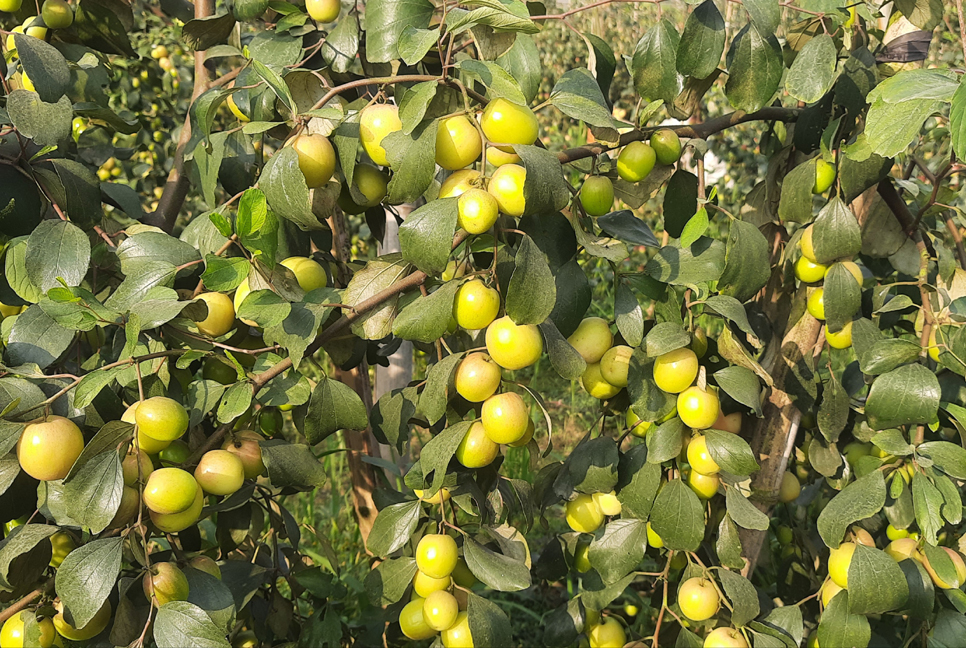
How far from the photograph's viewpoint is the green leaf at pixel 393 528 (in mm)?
855

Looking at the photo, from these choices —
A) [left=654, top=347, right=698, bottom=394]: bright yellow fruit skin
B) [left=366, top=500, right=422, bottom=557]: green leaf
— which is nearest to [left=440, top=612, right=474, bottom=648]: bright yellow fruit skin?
[left=366, top=500, right=422, bottom=557]: green leaf

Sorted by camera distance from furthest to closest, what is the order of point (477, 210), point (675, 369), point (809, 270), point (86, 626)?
point (809, 270)
point (675, 369)
point (86, 626)
point (477, 210)

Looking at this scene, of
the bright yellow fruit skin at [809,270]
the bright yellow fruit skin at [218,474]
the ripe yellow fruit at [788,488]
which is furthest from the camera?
the ripe yellow fruit at [788,488]

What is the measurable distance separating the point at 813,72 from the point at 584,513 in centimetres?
55

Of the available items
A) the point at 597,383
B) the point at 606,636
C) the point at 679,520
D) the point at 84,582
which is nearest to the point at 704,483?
the point at 679,520

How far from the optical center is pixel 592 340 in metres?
0.83

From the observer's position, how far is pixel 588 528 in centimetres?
94

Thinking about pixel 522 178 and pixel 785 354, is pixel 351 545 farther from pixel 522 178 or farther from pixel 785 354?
pixel 522 178

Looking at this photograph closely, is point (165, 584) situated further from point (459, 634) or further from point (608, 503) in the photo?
point (608, 503)

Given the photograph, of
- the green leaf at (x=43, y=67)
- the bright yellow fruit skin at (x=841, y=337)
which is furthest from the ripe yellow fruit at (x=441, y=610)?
the green leaf at (x=43, y=67)

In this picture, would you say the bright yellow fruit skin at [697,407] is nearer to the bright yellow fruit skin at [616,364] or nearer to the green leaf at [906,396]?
the bright yellow fruit skin at [616,364]

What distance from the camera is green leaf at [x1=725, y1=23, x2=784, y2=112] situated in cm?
81

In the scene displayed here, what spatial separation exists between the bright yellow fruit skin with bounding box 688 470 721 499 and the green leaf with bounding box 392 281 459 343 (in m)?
0.39

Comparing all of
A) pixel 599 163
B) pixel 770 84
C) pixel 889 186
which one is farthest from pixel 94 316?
pixel 889 186
